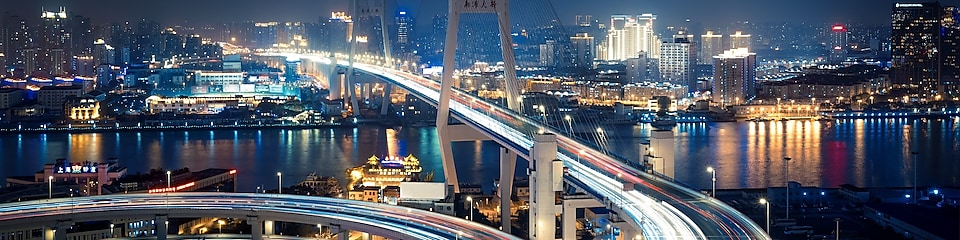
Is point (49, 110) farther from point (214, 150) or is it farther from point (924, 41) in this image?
point (924, 41)

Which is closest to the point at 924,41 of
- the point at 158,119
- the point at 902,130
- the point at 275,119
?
the point at 902,130

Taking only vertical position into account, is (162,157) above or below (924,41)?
below

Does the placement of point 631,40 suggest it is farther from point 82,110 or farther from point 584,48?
point 82,110

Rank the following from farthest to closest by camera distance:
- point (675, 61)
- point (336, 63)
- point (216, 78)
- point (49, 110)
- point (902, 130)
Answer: point (675, 61) < point (216, 78) < point (336, 63) < point (49, 110) < point (902, 130)

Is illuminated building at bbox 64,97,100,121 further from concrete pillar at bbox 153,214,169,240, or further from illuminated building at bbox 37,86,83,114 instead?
concrete pillar at bbox 153,214,169,240

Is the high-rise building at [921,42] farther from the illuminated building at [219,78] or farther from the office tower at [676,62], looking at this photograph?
the illuminated building at [219,78]

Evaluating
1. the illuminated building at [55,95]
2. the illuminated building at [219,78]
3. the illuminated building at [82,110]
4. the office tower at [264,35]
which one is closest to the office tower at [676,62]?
the illuminated building at [219,78]
